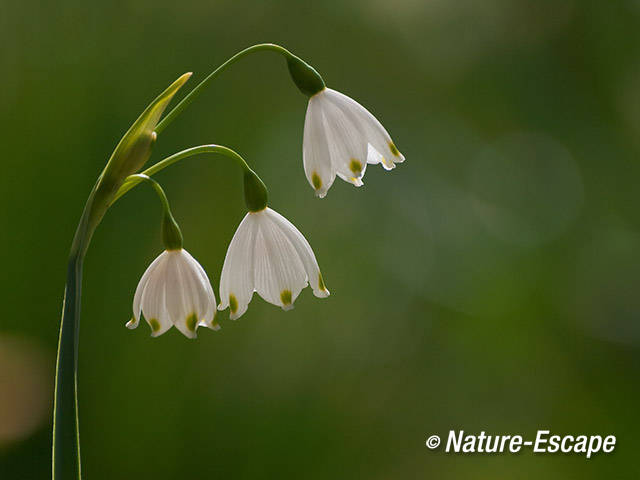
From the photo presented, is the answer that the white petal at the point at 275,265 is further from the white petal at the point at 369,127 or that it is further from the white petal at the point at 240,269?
the white petal at the point at 369,127

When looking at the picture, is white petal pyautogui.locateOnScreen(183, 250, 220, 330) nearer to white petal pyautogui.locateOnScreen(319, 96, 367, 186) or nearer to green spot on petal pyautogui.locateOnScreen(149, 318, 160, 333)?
green spot on petal pyautogui.locateOnScreen(149, 318, 160, 333)

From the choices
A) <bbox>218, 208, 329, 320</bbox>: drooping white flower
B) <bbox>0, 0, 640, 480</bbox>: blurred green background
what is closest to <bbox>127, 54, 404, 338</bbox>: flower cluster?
<bbox>218, 208, 329, 320</bbox>: drooping white flower

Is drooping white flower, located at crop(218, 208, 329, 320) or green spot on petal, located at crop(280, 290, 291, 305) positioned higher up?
drooping white flower, located at crop(218, 208, 329, 320)

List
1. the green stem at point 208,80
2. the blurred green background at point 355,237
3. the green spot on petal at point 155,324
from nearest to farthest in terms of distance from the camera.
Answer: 1. the green stem at point 208,80
2. the green spot on petal at point 155,324
3. the blurred green background at point 355,237

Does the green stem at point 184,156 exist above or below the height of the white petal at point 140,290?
above

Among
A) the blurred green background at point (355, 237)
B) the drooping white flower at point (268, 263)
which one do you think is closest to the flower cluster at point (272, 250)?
the drooping white flower at point (268, 263)

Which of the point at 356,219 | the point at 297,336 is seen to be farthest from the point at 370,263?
the point at 297,336

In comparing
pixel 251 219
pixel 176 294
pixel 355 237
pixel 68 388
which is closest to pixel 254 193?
pixel 251 219
